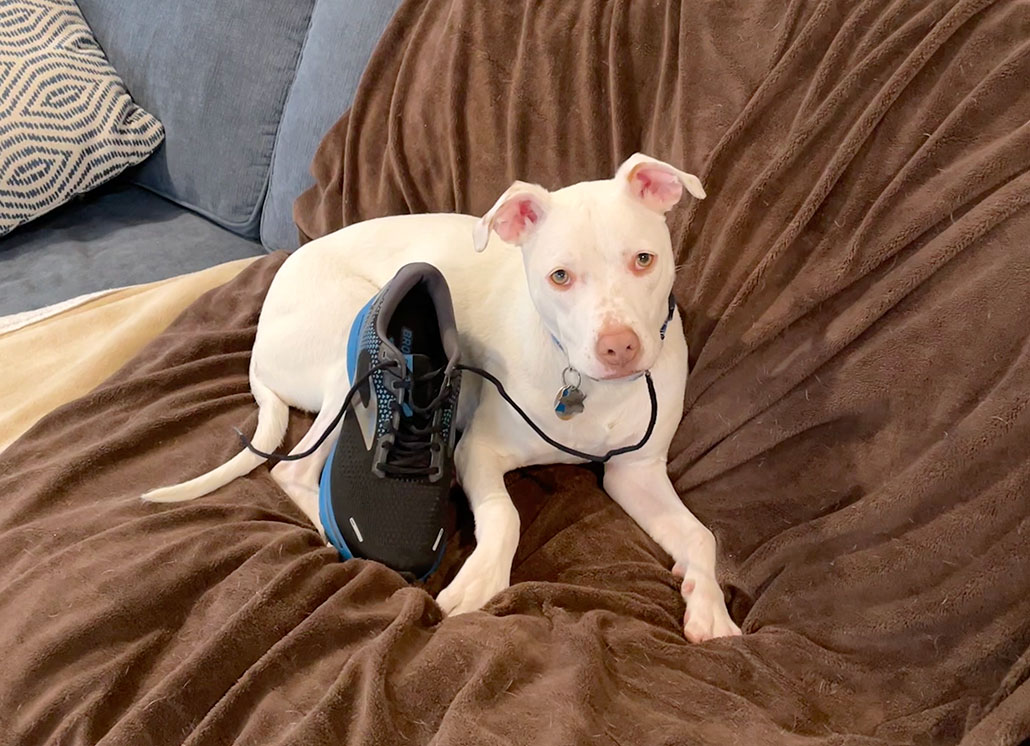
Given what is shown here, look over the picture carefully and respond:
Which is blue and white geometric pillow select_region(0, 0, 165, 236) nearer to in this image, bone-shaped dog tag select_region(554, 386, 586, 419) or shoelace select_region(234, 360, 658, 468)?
shoelace select_region(234, 360, 658, 468)

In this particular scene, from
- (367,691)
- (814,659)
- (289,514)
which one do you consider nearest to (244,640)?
(367,691)

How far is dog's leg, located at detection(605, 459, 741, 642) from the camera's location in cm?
119

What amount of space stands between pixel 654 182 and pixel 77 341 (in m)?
1.19

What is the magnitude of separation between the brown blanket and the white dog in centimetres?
5

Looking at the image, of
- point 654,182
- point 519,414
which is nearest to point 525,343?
point 519,414

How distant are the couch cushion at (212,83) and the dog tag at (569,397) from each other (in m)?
1.21

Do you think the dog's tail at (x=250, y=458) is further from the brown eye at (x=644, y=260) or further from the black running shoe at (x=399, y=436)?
the brown eye at (x=644, y=260)

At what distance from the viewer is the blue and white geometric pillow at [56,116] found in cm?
210

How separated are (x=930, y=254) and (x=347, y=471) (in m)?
0.87

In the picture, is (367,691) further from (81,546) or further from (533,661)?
(81,546)

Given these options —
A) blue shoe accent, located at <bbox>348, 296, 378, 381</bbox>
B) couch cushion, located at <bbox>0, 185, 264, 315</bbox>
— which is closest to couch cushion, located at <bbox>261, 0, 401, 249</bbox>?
couch cushion, located at <bbox>0, 185, 264, 315</bbox>

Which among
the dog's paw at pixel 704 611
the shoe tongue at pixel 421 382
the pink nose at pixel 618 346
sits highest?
the pink nose at pixel 618 346

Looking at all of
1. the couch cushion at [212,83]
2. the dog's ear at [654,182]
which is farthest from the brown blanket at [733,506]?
the couch cushion at [212,83]

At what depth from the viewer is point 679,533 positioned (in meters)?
1.33
